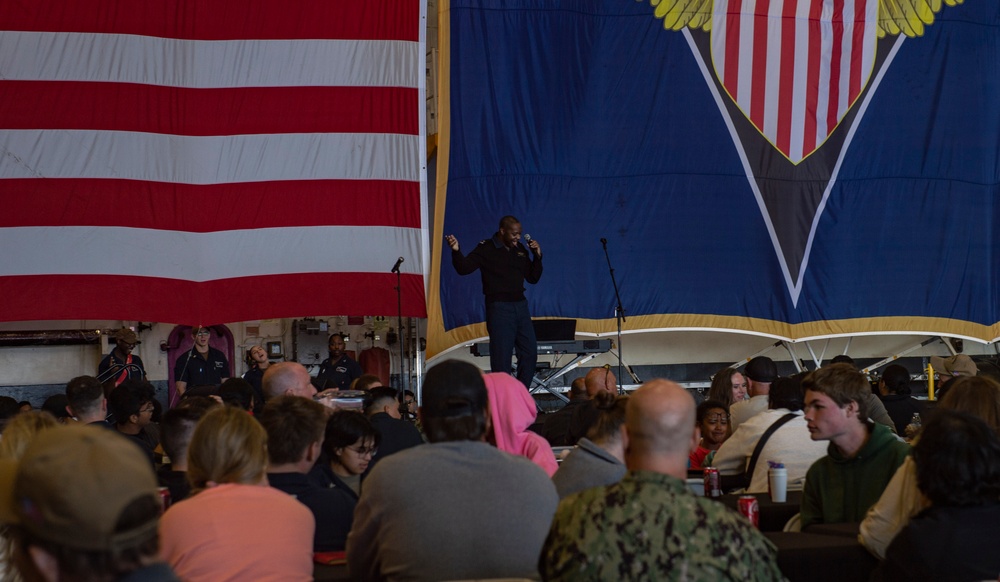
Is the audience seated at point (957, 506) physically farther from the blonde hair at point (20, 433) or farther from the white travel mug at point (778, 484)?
the blonde hair at point (20, 433)

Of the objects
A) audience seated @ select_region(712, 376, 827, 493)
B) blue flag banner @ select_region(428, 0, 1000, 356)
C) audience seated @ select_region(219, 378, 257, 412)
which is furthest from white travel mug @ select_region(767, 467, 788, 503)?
blue flag banner @ select_region(428, 0, 1000, 356)

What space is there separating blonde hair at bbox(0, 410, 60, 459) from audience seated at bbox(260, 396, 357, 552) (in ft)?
1.99

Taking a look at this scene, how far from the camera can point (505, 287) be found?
26.3 feet

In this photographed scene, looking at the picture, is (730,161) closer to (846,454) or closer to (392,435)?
(392,435)

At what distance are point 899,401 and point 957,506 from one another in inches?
167

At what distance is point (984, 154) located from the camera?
1051 centimetres

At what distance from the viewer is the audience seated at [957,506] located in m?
Answer: 2.33

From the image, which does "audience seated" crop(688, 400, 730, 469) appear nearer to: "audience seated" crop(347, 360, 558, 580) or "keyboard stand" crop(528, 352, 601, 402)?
"audience seated" crop(347, 360, 558, 580)

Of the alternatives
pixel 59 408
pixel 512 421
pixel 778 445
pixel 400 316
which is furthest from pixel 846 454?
pixel 400 316

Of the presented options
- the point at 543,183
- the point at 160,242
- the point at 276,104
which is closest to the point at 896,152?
the point at 543,183

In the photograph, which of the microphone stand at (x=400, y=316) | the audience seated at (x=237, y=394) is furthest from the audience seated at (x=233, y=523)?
the microphone stand at (x=400, y=316)

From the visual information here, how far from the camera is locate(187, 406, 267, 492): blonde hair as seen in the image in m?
2.53

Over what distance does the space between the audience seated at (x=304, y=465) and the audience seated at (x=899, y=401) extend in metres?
4.07

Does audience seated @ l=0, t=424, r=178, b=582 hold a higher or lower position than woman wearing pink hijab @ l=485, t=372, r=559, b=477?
higher
